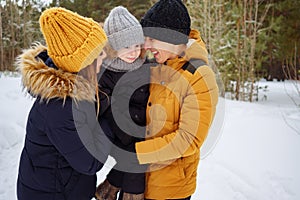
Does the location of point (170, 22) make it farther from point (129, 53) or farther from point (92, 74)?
point (92, 74)

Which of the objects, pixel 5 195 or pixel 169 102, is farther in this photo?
pixel 5 195

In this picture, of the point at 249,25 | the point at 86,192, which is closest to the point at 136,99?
the point at 86,192

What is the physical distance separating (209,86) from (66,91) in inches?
25.0

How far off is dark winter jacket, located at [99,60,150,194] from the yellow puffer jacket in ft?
0.15

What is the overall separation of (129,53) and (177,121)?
432 millimetres

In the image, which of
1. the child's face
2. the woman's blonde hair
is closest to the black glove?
the woman's blonde hair

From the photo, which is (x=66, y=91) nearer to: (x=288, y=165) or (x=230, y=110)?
(x=288, y=165)

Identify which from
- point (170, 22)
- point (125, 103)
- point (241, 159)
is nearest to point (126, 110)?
point (125, 103)

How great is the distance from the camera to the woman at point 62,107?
1.18m

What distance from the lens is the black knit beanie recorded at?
1.34 m

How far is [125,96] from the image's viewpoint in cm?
137

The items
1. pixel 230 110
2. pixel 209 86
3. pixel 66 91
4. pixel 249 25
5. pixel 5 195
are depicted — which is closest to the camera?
pixel 66 91

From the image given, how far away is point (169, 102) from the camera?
133 centimetres

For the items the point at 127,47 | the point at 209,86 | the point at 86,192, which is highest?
the point at 127,47
